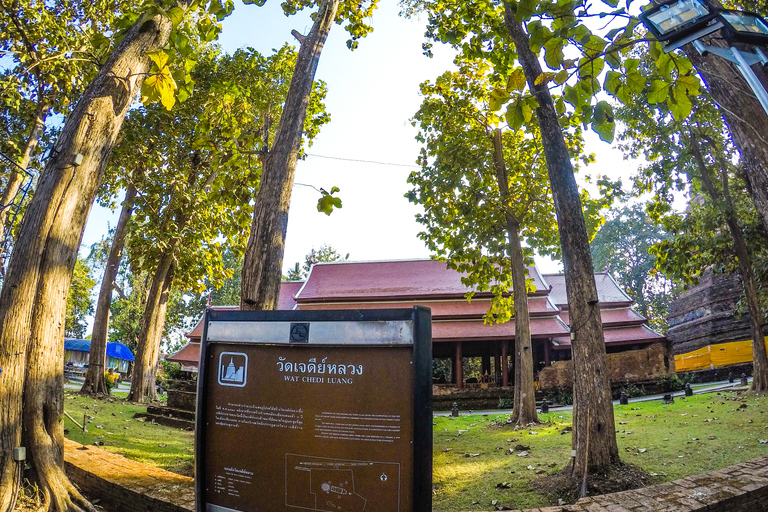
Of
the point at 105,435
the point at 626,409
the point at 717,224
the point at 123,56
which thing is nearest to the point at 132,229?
the point at 105,435

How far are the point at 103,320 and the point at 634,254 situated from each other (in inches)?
1455

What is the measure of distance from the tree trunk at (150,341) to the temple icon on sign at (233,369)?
11424 mm

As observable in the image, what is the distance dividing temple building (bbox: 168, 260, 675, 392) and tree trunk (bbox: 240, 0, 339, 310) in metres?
11.0

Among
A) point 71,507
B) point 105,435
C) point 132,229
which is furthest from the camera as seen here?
point 132,229

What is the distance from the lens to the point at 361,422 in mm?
1567

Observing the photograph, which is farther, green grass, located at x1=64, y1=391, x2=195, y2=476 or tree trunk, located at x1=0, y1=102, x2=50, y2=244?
tree trunk, located at x1=0, y1=102, x2=50, y2=244

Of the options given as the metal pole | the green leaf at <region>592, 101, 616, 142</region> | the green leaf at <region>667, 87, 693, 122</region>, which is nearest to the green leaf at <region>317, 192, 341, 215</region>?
the green leaf at <region>592, 101, 616, 142</region>

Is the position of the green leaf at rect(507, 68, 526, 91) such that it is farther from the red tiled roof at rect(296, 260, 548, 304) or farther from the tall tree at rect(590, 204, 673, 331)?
the tall tree at rect(590, 204, 673, 331)

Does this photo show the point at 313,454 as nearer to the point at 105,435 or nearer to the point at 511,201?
the point at 105,435

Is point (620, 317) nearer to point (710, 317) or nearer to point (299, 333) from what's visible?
point (710, 317)

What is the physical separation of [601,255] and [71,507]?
39245 millimetres

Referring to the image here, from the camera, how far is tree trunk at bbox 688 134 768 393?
10984 millimetres

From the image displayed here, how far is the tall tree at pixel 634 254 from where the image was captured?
35656mm

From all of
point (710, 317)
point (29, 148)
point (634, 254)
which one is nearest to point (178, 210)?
point (29, 148)
